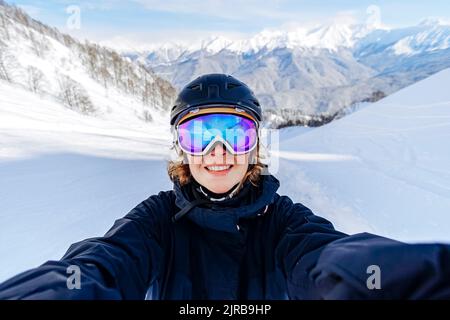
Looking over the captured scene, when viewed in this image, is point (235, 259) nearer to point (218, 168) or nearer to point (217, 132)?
point (218, 168)

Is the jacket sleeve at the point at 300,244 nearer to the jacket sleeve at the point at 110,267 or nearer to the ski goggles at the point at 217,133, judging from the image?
the ski goggles at the point at 217,133

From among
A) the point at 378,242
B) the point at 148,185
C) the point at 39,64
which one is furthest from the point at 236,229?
the point at 39,64

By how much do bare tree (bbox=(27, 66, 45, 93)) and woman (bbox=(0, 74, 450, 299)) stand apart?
5797 centimetres

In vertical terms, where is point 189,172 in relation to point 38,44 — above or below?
below

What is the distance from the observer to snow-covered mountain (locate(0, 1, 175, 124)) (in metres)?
53.2

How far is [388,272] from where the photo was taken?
3.44 feet

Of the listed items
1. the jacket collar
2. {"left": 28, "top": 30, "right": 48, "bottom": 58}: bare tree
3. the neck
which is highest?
{"left": 28, "top": 30, "right": 48, "bottom": 58}: bare tree

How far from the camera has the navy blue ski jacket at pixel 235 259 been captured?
3.48 ft

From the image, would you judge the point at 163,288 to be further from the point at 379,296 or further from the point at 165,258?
the point at 379,296

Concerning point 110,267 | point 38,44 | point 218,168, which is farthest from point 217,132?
point 38,44

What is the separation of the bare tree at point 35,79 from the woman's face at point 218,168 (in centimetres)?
5807
